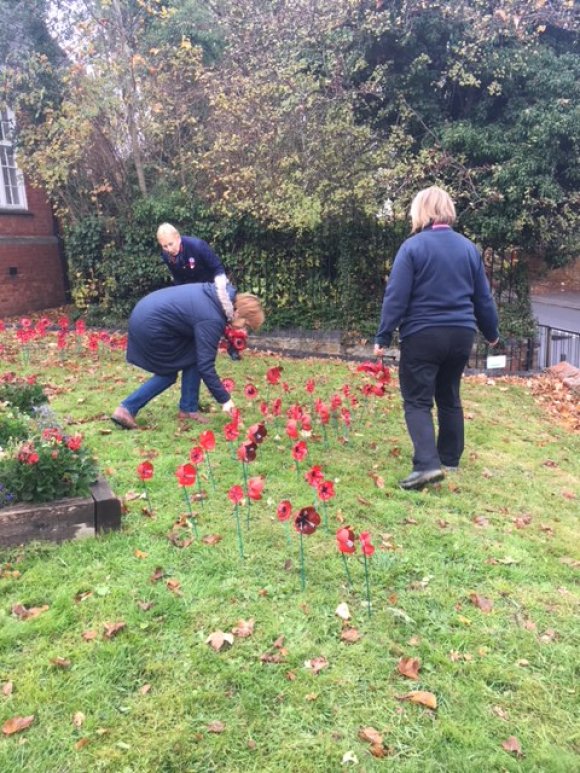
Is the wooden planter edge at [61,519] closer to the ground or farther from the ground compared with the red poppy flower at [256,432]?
closer to the ground

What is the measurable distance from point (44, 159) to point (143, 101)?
1.98 m

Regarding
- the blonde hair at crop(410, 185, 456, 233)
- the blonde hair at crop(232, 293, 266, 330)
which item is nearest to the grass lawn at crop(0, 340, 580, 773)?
the blonde hair at crop(232, 293, 266, 330)

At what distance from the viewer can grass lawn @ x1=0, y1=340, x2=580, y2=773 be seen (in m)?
2.22

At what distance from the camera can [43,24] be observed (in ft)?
39.2

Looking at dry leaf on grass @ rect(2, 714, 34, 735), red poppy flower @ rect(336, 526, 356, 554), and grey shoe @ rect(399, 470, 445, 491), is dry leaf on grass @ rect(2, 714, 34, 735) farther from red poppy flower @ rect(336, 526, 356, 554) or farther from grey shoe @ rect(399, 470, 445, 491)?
grey shoe @ rect(399, 470, 445, 491)

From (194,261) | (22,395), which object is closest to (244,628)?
(22,395)

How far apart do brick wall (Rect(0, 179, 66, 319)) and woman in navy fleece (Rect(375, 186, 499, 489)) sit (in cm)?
1118

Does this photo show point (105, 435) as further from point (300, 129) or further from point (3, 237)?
point (3, 237)

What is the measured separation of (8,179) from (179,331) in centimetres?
1054

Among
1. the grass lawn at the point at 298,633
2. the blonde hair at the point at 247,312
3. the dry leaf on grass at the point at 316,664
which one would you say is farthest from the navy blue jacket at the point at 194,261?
the dry leaf on grass at the point at 316,664

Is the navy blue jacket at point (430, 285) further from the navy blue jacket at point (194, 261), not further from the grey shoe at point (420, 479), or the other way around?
the navy blue jacket at point (194, 261)

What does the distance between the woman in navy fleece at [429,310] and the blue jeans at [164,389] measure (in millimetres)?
1872

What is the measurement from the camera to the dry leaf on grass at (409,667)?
101 inches

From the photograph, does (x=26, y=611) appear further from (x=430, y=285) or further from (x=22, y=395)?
(x=430, y=285)
